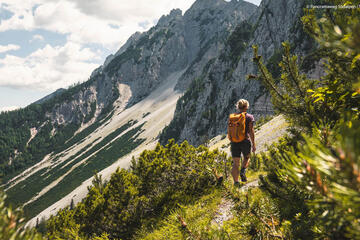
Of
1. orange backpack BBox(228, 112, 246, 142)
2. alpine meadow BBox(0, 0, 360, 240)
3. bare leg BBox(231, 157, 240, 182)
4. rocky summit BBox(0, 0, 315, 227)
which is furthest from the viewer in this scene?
rocky summit BBox(0, 0, 315, 227)

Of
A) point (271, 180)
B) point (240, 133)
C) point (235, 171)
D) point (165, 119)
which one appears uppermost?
point (240, 133)

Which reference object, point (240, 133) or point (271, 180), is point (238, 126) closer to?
point (240, 133)

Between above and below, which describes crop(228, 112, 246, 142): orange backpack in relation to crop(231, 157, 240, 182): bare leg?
above

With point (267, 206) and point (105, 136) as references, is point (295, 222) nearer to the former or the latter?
point (267, 206)

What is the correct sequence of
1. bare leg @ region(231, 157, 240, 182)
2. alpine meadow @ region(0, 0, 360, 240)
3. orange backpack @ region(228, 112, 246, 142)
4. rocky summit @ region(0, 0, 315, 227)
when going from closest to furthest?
alpine meadow @ region(0, 0, 360, 240)
orange backpack @ region(228, 112, 246, 142)
bare leg @ region(231, 157, 240, 182)
rocky summit @ region(0, 0, 315, 227)

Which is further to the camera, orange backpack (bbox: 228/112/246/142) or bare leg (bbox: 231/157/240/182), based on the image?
bare leg (bbox: 231/157/240/182)

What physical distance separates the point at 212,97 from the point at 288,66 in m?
94.1

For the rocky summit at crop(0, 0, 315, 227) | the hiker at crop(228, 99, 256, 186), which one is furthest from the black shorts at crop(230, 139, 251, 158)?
the rocky summit at crop(0, 0, 315, 227)

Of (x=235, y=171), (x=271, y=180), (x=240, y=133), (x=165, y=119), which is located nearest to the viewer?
(x=271, y=180)

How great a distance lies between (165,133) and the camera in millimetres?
114875

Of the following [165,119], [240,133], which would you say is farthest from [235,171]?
[165,119]

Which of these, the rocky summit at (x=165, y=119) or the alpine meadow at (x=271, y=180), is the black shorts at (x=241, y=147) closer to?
the alpine meadow at (x=271, y=180)

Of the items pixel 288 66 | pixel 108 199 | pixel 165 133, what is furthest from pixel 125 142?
pixel 288 66

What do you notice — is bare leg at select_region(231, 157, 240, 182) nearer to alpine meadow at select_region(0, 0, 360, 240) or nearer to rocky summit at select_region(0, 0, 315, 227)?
alpine meadow at select_region(0, 0, 360, 240)
